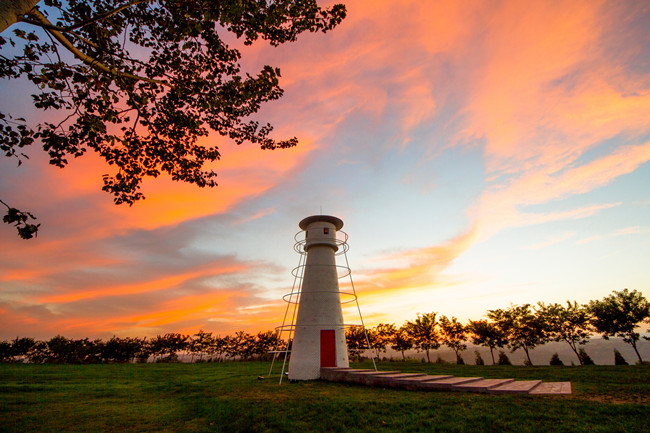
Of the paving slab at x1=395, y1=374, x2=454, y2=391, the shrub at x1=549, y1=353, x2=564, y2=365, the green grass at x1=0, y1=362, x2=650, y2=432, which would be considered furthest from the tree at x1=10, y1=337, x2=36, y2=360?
the shrub at x1=549, y1=353, x2=564, y2=365

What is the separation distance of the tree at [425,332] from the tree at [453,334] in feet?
3.25

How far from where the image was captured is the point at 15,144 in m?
6.04

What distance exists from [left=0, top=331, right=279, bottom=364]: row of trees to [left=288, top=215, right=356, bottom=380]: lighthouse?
5110 centimetres

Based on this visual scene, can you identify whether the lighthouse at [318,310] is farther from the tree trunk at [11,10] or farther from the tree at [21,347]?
the tree at [21,347]

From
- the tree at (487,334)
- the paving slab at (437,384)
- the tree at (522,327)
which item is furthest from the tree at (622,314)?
the paving slab at (437,384)

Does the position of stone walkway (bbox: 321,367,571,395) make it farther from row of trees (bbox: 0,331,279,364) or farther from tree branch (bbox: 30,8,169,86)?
row of trees (bbox: 0,331,279,364)

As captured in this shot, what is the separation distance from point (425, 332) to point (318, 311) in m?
29.1

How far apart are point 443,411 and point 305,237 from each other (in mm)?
14155

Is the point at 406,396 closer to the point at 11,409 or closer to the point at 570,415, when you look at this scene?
the point at 570,415

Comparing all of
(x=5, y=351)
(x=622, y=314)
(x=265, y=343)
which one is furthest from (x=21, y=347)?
(x=622, y=314)

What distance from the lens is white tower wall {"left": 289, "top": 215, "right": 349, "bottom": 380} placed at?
16755mm

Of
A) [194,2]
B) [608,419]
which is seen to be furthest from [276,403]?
[194,2]

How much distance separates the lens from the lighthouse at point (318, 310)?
1675 cm

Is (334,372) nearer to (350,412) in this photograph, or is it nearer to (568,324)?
(350,412)
